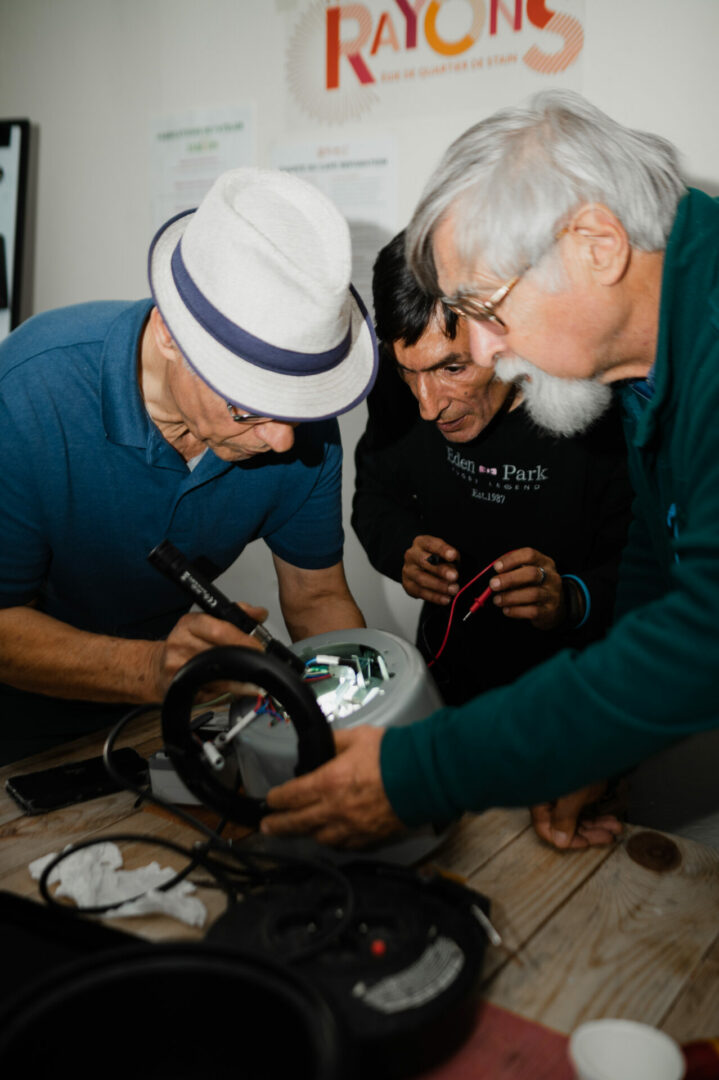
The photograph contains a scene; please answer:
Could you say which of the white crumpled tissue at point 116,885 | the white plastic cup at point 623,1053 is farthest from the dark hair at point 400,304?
the white plastic cup at point 623,1053

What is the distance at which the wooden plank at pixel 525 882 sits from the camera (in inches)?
34.7

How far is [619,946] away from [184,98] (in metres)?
2.90

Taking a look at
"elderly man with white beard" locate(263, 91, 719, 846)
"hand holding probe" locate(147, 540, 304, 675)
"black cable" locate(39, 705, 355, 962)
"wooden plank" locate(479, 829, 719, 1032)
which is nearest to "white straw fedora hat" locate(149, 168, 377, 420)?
"elderly man with white beard" locate(263, 91, 719, 846)

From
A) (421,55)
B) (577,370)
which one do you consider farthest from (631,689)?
(421,55)

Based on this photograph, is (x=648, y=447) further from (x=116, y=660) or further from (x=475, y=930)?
(x=116, y=660)

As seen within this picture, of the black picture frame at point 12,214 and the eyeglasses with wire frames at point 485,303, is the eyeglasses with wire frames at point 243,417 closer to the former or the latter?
the eyeglasses with wire frames at point 485,303

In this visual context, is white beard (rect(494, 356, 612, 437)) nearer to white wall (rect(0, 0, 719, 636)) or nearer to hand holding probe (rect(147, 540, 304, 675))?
hand holding probe (rect(147, 540, 304, 675))

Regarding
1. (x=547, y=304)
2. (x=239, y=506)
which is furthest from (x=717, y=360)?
(x=239, y=506)

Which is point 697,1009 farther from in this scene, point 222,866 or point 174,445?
point 174,445

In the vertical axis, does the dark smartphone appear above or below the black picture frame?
below

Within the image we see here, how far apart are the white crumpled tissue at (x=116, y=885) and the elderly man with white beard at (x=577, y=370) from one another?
5.4 inches

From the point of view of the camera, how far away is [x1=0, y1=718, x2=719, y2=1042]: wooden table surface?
0.79m

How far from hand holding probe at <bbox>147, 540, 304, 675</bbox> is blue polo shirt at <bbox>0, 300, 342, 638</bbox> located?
41 centimetres

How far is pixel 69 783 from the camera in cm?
117
